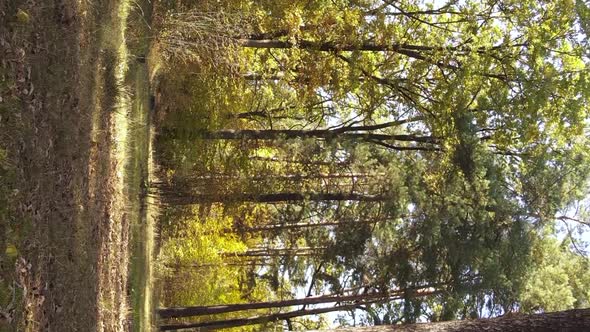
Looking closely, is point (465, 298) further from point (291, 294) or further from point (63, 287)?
point (63, 287)

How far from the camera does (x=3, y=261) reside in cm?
535

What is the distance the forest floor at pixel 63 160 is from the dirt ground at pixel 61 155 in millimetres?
12

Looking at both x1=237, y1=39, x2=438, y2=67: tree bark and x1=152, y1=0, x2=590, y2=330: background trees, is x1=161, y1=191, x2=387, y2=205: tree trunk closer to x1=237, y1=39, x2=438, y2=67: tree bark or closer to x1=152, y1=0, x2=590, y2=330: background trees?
x1=152, y1=0, x2=590, y2=330: background trees

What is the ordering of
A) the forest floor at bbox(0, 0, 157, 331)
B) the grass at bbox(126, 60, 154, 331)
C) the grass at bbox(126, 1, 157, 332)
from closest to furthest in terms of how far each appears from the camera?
the forest floor at bbox(0, 0, 157, 331), the grass at bbox(126, 1, 157, 332), the grass at bbox(126, 60, 154, 331)

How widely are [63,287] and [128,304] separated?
4.40m

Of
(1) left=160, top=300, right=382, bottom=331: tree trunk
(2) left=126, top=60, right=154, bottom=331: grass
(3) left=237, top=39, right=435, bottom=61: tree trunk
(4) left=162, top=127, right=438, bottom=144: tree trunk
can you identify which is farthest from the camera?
(1) left=160, top=300, right=382, bottom=331: tree trunk

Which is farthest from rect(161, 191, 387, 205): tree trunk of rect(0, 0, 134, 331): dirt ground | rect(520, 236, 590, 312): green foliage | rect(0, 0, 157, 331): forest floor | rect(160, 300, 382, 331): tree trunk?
rect(0, 0, 134, 331): dirt ground

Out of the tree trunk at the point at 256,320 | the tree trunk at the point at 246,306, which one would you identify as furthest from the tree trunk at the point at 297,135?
the tree trunk at the point at 256,320

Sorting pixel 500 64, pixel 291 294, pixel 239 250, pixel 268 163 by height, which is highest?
pixel 500 64

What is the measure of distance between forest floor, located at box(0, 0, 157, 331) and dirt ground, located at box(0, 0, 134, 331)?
0.01 meters

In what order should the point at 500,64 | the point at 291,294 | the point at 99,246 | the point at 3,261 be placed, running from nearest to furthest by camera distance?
1. the point at 3,261
2. the point at 99,246
3. the point at 500,64
4. the point at 291,294

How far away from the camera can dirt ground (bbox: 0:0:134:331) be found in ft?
18.7

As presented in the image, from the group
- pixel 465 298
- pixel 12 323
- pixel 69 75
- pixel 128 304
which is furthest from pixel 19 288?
pixel 465 298

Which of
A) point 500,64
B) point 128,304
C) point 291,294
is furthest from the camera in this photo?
point 291,294
